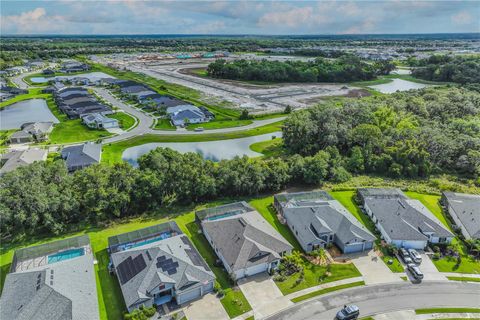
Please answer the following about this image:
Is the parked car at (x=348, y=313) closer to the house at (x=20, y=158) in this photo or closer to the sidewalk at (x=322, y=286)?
the sidewalk at (x=322, y=286)

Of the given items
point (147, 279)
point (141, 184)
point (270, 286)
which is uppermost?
point (141, 184)

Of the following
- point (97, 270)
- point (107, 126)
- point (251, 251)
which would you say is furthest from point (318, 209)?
point (107, 126)

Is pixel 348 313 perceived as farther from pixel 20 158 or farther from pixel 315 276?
pixel 20 158

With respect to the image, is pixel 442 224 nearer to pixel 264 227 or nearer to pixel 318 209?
pixel 318 209

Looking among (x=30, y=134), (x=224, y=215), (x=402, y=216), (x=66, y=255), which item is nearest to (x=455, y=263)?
(x=402, y=216)

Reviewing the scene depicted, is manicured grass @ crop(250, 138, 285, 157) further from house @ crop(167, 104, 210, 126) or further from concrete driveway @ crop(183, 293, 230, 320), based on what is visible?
concrete driveway @ crop(183, 293, 230, 320)

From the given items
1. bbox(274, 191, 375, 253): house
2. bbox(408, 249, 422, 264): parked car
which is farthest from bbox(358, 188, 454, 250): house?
bbox(274, 191, 375, 253): house

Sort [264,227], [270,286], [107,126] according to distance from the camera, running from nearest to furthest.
A: [270,286] → [264,227] → [107,126]
